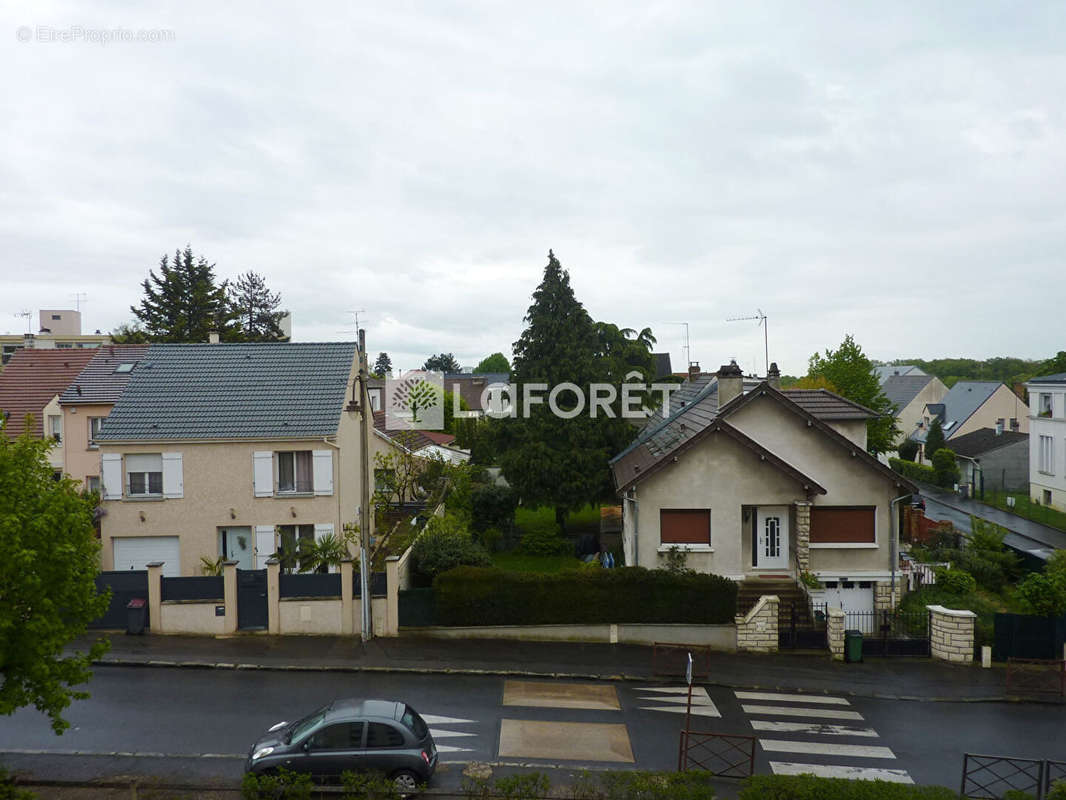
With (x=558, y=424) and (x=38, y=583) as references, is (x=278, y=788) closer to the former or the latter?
(x=38, y=583)

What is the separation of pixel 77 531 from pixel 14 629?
1.65 m

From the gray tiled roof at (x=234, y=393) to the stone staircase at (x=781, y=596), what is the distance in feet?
46.7

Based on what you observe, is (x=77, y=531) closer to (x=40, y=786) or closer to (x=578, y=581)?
(x=40, y=786)

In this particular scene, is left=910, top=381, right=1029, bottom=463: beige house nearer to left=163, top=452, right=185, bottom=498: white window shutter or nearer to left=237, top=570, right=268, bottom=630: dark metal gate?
left=237, top=570, right=268, bottom=630: dark metal gate

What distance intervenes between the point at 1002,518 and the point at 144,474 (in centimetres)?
4150

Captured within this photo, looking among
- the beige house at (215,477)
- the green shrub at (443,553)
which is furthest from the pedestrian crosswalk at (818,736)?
the beige house at (215,477)

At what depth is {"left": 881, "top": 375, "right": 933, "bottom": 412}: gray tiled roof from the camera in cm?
7462

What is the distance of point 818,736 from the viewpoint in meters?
15.5

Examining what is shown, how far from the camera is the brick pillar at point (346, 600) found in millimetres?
21109

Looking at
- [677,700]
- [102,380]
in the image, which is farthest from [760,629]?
[102,380]

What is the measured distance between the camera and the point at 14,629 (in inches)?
435

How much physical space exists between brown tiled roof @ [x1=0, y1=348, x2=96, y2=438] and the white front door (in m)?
30.7

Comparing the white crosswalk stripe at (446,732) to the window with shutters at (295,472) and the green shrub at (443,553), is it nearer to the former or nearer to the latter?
the green shrub at (443,553)

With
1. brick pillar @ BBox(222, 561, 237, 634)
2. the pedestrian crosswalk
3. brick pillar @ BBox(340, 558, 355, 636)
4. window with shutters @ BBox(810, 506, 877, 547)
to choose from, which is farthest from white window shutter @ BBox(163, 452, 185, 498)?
window with shutters @ BBox(810, 506, 877, 547)
